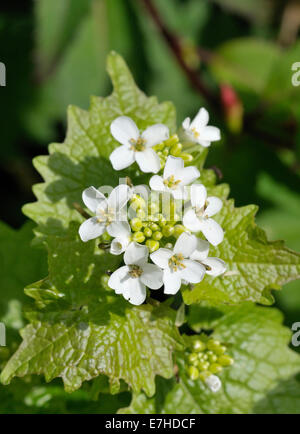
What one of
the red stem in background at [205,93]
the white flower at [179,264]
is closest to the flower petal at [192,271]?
the white flower at [179,264]

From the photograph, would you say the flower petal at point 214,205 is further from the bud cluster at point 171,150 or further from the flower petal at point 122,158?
the flower petal at point 122,158

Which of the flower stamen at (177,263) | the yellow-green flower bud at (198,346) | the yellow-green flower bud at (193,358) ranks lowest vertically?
the yellow-green flower bud at (193,358)

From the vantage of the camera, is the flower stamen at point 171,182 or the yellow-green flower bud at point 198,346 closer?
the flower stamen at point 171,182

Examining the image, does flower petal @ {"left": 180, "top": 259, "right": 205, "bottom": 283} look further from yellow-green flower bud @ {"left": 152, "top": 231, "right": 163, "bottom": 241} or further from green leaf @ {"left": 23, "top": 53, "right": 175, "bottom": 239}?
green leaf @ {"left": 23, "top": 53, "right": 175, "bottom": 239}

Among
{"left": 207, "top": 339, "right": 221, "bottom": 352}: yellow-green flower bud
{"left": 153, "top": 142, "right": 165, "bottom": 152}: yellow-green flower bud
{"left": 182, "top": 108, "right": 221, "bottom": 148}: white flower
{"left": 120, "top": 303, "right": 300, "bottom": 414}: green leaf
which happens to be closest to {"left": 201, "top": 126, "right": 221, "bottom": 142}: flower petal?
{"left": 182, "top": 108, "right": 221, "bottom": 148}: white flower

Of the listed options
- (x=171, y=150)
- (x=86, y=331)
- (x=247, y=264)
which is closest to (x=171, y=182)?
(x=171, y=150)
